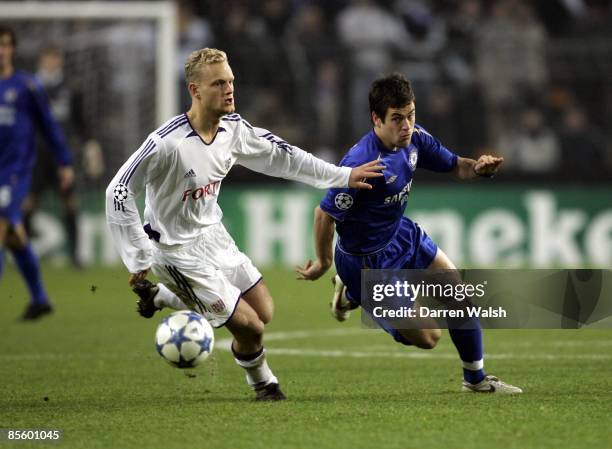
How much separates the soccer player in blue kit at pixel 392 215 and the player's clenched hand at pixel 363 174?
19 cm

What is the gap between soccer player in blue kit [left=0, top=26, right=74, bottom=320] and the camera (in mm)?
10445

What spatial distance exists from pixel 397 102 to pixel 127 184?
4.97 feet

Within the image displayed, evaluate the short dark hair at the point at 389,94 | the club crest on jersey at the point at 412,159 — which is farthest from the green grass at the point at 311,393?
the short dark hair at the point at 389,94

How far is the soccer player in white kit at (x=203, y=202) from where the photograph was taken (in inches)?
237

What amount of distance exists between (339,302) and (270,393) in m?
1.37

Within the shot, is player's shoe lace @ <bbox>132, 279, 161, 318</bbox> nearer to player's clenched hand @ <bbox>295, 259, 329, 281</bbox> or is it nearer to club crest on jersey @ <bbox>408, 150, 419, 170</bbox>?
player's clenched hand @ <bbox>295, 259, 329, 281</bbox>

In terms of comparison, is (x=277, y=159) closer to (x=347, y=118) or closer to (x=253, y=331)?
(x=253, y=331)

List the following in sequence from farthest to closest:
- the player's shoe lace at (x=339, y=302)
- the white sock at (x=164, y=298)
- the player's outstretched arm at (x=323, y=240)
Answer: the player's shoe lace at (x=339, y=302), the white sock at (x=164, y=298), the player's outstretched arm at (x=323, y=240)

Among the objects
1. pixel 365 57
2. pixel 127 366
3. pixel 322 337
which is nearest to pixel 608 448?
pixel 127 366

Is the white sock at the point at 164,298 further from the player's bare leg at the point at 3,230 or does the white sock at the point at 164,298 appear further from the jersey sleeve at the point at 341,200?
the player's bare leg at the point at 3,230

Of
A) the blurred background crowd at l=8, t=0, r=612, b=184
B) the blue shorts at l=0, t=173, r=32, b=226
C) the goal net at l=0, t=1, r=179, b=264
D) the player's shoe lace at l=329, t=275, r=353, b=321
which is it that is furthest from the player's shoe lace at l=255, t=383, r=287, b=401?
the blurred background crowd at l=8, t=0, r=612, b=184

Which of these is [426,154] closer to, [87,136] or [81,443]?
[81,443]

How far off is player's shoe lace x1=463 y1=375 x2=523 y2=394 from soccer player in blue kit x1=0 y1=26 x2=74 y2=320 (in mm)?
4988

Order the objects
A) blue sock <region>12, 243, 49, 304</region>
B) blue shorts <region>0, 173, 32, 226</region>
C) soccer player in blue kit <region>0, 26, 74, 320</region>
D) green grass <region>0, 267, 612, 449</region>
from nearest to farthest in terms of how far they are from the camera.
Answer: green grass <region>0, 267, 612, 449</region>
blue shorts <region>0, 173, 32, 226</region>
soccer player in blue kit <region>0, 26, 74, 320</region>
blue sock <region>12, 243, 49, 304</region>
